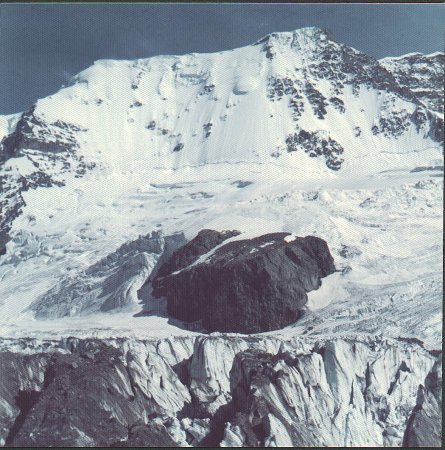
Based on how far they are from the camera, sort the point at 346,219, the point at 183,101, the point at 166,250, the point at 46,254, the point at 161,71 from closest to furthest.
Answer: the point at 166,250 < the point at 346,219 < the point at 46,254 < the point at 183,101 < the point at 161,71

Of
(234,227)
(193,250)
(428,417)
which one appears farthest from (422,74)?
(428,417)

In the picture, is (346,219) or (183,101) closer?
(346,219)

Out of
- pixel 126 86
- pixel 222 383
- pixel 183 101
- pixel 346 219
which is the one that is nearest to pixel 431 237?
pixel 346 219

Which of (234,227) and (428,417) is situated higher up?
(234,227)

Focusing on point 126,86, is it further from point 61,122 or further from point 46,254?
point 46,254

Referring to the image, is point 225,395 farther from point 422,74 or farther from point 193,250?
point 422,74

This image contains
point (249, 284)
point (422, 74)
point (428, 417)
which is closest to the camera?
point (428, 417)

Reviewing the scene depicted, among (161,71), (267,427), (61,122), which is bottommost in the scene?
(267,427)

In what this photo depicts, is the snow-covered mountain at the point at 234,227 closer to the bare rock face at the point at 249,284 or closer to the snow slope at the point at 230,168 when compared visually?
the snow slope at the point at 230,168
